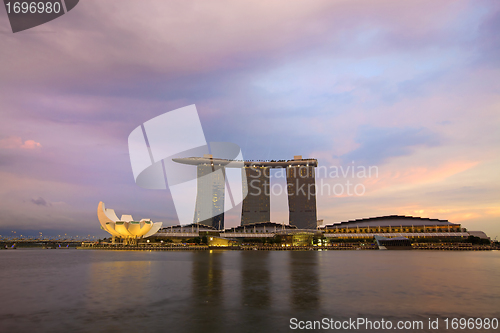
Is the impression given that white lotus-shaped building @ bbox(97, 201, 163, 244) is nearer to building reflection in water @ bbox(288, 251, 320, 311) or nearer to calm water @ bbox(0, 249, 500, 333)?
calm water @ bbox(0, 249, 500, 333)

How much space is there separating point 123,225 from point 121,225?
66 centimetres

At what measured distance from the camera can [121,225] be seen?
119 metres

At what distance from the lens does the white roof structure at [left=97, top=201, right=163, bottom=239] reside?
119m

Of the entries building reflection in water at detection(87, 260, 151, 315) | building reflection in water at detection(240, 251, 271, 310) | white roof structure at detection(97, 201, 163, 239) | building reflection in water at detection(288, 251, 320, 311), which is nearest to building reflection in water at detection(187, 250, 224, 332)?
building reflection in water at detection(240, 251, 271, 310)

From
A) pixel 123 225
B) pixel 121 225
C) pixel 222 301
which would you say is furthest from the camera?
pixel 123 225

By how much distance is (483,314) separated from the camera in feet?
71.5

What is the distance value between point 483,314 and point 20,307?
30644mm

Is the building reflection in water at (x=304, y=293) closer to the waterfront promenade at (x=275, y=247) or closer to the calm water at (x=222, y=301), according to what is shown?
the calm water at (x=222, y=301)

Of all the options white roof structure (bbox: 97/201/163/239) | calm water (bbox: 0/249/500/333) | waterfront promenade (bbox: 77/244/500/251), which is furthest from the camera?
white roof structure (bbox: 97/201/163/239)

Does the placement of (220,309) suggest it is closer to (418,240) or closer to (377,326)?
(377,326)

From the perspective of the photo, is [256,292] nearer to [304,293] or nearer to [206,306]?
[304,293]

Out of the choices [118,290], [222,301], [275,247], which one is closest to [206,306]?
[222,301]

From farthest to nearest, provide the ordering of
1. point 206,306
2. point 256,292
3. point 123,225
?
1. point 123,225
2. point 256,292
3. point 206,306

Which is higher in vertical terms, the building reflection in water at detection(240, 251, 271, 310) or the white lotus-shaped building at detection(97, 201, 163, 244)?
the white lotus-shaped building at detection(97, 201, 163, 244)
